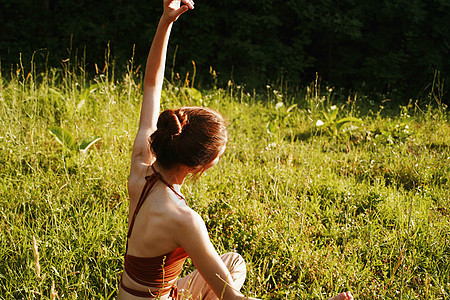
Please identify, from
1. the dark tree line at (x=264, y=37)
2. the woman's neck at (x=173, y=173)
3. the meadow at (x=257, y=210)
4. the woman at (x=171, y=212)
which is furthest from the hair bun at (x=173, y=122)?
the dark tree line at (x=264, y=37)

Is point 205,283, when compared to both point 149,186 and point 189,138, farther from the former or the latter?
point 189,138

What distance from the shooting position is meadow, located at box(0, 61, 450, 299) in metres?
2.34

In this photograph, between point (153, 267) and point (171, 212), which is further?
point (153, 267)

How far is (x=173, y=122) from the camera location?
1586mm

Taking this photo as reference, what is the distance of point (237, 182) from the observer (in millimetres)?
3338

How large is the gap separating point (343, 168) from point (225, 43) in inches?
185

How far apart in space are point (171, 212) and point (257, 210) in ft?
4.59

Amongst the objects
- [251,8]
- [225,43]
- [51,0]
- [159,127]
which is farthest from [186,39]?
[159,127]

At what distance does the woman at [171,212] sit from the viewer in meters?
1.59

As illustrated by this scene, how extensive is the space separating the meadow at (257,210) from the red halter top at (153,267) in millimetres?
206

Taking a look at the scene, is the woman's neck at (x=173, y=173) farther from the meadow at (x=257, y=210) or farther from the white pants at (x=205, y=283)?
the white pants at (x=205, y=283)

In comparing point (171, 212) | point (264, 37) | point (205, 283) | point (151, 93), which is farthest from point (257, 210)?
point (264, 37)

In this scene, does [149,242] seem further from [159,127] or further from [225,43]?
[225,43]

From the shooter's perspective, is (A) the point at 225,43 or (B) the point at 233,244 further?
(A) the point at 225,43
